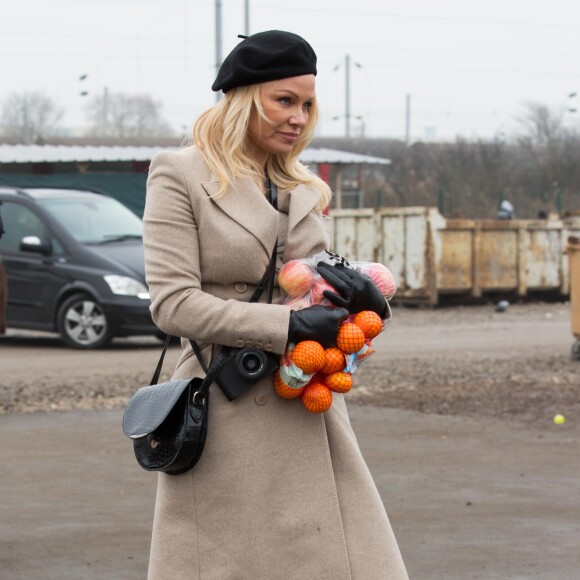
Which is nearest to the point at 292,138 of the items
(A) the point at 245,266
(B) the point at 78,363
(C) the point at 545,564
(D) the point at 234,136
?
(D) the point at 234,136

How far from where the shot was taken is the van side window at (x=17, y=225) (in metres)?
15.3

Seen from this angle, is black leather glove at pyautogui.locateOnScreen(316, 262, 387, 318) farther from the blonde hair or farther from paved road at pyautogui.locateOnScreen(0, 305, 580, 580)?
paved road at pyautogui.locateOnScreen(0, 305, 580, 580)

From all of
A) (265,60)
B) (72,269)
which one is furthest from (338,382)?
(72,269)

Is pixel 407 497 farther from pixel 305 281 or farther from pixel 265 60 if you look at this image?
pixel 265 60

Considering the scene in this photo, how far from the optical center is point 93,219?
619 inches

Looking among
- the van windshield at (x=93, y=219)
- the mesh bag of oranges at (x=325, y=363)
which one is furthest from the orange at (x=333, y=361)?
the van windshield at (x=93, y=219)

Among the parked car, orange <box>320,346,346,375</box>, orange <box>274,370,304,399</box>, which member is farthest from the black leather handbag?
the parked car

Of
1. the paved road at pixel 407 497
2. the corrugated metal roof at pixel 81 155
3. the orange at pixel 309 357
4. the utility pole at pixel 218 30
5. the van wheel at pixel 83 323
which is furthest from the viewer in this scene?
the utility pole at pixel 218 30

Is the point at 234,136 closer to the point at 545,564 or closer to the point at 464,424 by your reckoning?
the point at 545,564

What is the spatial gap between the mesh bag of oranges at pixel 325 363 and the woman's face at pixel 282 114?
1.61 ft

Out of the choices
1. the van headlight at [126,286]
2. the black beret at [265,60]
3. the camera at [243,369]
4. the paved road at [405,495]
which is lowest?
the paved road at [405,495]

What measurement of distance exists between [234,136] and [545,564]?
3107 mm

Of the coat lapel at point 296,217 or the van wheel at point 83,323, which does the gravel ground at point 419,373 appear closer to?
the van wheel at point 83,323

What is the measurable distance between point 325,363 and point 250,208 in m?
0.45
